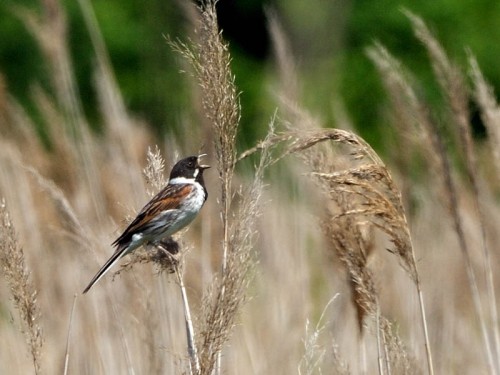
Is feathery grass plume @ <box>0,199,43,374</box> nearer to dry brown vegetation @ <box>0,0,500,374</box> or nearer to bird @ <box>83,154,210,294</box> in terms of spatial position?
dry brown vegetation @ <box>0,0,500,374</box>

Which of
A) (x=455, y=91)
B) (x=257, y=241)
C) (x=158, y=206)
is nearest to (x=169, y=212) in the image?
(x=158, y=206)

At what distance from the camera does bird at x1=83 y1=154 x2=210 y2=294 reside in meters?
4.12

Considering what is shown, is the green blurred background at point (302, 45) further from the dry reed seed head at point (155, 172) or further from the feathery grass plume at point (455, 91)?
the dry reed seed head at point (155, 172)

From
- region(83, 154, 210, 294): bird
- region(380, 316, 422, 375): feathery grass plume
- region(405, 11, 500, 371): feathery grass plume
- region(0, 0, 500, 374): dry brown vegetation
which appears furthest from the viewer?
region(83, 154, 210, 294): bird

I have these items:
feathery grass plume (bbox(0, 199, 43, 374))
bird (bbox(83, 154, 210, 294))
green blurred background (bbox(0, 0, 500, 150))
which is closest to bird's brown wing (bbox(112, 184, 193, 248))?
bird (bbox(83, 154, 210, 294))

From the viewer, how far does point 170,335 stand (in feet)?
14.4

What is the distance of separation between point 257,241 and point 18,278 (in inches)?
78.6

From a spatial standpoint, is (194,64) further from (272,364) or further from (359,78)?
(359,78)

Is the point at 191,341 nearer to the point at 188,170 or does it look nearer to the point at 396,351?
the point at 396,351

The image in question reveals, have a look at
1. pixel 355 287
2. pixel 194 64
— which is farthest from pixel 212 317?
pixel 355 287

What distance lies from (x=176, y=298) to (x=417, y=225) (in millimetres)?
1201

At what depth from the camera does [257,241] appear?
5.00 metres

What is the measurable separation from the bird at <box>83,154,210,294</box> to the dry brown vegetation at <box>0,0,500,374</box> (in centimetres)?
8

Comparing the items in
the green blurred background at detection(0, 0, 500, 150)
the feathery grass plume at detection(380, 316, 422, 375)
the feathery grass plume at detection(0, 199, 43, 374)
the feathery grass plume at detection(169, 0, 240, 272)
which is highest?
the green blurred background at detection(0, 0, 500, 150)
